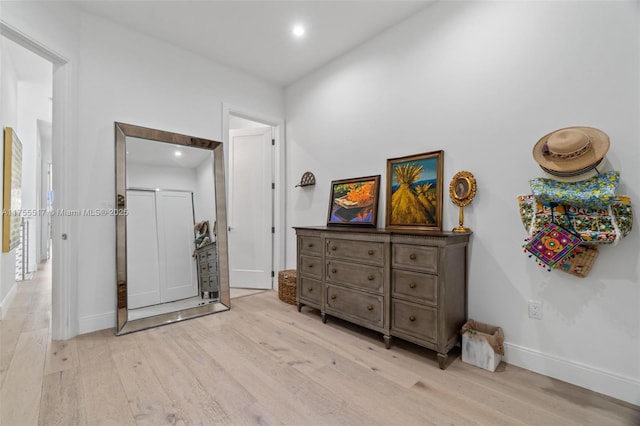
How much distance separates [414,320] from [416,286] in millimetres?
257

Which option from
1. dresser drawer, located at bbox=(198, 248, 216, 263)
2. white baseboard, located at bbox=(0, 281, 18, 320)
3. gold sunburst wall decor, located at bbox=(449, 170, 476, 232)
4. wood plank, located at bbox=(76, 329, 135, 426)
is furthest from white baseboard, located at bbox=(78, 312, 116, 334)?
gold sunburst wall decor, located at bbox=(449, 170, 476, 232)

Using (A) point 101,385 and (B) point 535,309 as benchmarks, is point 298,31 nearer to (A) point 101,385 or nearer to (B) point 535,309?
(B) point 535,309

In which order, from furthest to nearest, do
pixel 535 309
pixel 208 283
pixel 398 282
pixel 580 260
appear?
pixel 208 283 < pixel 398 282 < pixel 535 309 < pixel 580 260

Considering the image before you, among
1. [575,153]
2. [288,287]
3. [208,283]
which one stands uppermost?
[575,153]

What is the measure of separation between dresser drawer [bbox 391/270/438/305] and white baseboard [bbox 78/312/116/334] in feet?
8.56

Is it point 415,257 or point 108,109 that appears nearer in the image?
point 415,257

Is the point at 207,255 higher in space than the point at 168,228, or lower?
lower

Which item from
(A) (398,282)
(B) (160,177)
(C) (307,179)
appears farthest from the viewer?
(C) (307,179)

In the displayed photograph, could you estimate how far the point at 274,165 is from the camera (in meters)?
4.05

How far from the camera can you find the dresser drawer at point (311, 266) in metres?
2.87

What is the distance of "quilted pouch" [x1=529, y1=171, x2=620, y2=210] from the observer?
5.20 feet

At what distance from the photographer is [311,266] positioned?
9.71ft

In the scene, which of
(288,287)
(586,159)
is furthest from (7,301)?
(586,159)

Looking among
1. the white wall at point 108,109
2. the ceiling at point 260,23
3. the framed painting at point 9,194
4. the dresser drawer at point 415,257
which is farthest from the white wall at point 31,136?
the dresser drawer at point 415,257
